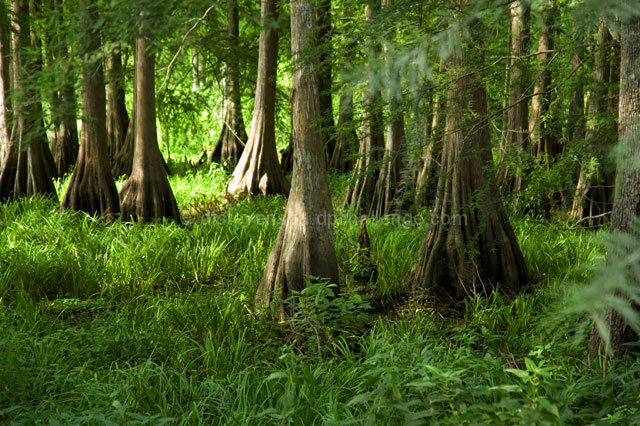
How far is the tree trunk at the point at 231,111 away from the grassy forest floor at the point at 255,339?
5.09 metres

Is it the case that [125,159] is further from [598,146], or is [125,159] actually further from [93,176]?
[598,146]

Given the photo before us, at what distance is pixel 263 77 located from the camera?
33.7 ft

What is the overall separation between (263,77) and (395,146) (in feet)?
9.88

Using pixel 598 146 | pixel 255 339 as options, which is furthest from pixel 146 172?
pixel 598 146

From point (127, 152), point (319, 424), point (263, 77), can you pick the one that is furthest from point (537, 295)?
point (127, 152)

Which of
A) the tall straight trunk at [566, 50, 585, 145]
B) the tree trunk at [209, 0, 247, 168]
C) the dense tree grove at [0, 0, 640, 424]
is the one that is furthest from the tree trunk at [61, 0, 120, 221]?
the tall straight trunk at [566, 50, 585, 145]

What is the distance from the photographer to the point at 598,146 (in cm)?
421

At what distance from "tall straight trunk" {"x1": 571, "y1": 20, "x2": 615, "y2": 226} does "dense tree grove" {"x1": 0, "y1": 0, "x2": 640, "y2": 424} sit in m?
0.05

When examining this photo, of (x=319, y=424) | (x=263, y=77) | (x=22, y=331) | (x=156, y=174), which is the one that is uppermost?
(x=263, y=77)

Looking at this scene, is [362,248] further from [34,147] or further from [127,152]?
[127,152]

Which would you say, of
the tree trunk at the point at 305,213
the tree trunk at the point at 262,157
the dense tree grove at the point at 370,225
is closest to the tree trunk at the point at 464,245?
the dense tree grove at the point at 370,225

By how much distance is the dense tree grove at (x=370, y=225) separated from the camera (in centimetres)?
261

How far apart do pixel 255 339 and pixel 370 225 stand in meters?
3.16

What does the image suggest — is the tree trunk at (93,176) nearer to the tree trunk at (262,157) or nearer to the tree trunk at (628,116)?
the tree trunk at (262,157)
